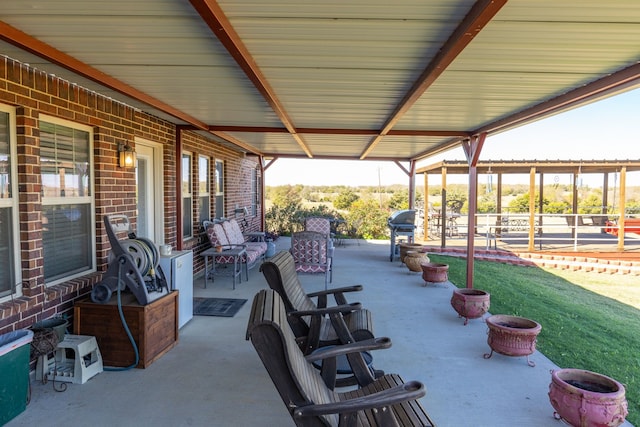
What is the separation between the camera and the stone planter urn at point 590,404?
2.51 meters

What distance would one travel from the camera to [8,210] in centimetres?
319

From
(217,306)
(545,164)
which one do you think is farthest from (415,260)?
(545,164)

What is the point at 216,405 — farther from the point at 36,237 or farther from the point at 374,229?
the point at 374,229

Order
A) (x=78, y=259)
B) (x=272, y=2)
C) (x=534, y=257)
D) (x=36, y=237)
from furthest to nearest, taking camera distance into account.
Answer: (x=534, y=257)
(x=78, y=259)
(x=36, y=237)
(x=272, y=2)

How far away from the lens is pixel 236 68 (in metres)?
3.40

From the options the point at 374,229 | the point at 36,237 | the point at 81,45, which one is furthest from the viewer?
the point at 374,229

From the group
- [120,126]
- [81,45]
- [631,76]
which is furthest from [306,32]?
[120,126]

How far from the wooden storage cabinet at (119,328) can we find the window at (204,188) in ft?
12.8

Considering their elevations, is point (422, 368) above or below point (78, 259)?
below

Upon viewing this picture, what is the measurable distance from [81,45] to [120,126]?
77.3 inches

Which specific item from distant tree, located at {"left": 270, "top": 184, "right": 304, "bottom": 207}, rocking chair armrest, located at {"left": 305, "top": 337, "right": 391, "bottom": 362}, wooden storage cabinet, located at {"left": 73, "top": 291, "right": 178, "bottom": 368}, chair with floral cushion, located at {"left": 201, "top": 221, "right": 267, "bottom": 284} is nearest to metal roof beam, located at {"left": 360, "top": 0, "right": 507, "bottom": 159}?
rocking chair armrest, located at {"left": 305, "top": 337, "right": 391, "bottom": 362}

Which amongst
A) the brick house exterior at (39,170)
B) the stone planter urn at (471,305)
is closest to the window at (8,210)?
the brick house exterior at (39,170)

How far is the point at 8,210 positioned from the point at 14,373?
4.15 feet

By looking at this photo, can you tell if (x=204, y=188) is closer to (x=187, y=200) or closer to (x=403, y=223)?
(x=187, y=200)
